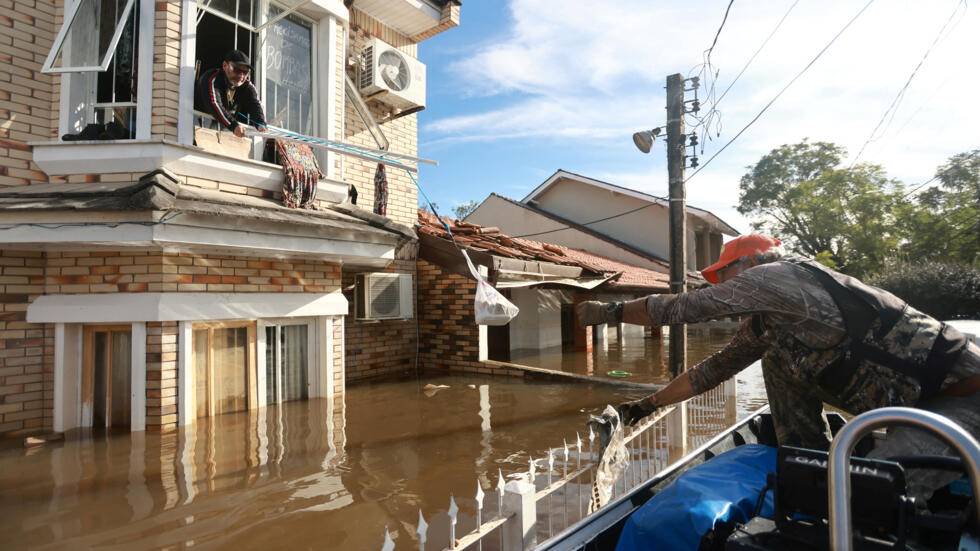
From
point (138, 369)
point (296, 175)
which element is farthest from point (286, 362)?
point (296, 175)

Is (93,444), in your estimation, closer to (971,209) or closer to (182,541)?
(182,541)

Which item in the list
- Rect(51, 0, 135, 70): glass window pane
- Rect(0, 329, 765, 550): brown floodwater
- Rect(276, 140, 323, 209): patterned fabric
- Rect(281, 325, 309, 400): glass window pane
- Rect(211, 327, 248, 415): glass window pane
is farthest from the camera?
Rect(281, 325, 309, 400): glass window pane

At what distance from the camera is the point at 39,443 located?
189 inches

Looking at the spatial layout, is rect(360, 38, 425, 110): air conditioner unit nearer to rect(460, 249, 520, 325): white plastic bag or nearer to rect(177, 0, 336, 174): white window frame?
rect(177, 0, 336, 174): white window frame

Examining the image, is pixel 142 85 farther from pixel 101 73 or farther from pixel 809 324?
pixel 809 324

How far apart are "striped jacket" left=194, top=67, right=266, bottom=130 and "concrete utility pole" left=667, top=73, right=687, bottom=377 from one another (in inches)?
224

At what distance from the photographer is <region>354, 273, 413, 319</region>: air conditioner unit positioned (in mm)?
7941

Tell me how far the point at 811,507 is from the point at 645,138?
25.0 feet

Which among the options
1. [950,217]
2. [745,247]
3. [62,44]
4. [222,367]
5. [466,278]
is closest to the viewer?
[745,247]

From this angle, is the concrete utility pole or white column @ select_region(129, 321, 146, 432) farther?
the concrete utility pole

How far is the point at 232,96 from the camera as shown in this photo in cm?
572

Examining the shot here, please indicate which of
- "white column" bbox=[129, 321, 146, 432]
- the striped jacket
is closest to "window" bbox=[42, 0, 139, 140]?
the striped jacket

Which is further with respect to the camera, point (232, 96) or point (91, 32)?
point (232, 96)

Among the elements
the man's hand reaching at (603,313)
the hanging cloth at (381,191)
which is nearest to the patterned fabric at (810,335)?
the man's hand reaching at (603,313)
